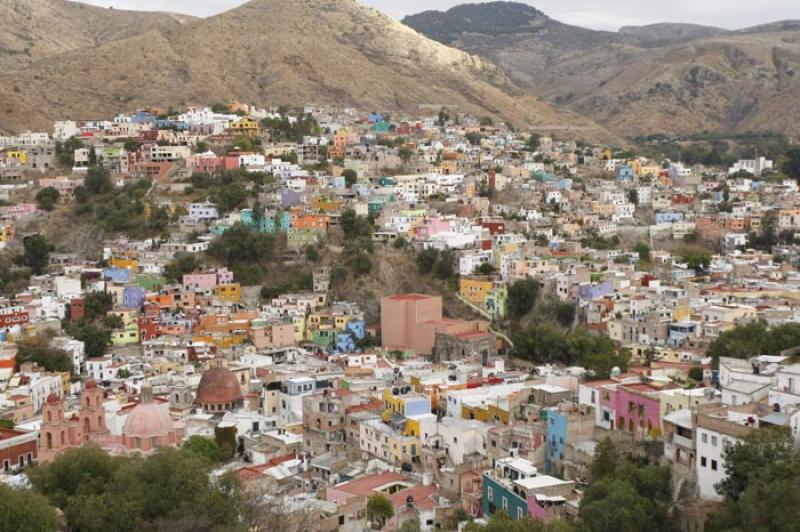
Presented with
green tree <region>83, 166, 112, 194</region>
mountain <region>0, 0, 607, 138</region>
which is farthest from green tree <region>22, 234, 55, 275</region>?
mountain <region>0, 0, 607, 138</region>

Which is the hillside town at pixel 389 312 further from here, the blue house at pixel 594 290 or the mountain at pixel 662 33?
the mountain at pixel 662 33

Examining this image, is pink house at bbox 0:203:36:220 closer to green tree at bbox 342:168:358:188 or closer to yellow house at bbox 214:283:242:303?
yellow house at bbox 214:283:242:303

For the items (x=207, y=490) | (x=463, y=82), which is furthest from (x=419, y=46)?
(x=207, y=490)

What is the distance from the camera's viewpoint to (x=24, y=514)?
14.9 metres

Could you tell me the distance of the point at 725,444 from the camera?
54.3ft

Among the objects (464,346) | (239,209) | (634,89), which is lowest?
(464,346)

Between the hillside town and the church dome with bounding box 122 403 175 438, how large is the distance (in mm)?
68

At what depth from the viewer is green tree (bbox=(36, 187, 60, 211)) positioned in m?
44.5

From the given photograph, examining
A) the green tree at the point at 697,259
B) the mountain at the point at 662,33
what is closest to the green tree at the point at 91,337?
the green tree at the point at 697,259

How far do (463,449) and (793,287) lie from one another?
17.8 m

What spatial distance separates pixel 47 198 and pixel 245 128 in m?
12.4

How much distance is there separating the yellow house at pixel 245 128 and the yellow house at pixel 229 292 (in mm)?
17328

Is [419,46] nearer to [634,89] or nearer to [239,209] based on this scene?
[634,89]

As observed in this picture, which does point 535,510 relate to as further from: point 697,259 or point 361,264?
point 697,259
